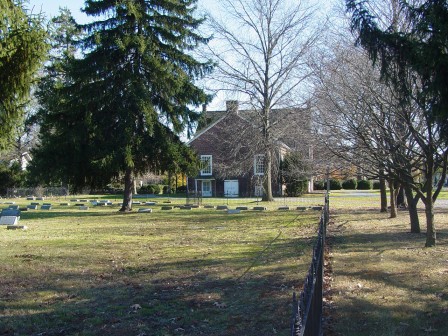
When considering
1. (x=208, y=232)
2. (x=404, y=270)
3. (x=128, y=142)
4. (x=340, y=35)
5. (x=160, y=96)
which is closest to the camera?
(x=404, y=270)

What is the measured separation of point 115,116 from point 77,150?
293 cm

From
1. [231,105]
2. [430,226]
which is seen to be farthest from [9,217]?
[231,105]

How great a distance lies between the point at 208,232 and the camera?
58.5ft

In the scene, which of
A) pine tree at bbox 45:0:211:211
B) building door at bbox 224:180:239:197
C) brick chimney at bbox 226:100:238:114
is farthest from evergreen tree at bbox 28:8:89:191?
building door at bbox 224:180:239:197

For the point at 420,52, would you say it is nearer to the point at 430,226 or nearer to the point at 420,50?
the point at 420,50

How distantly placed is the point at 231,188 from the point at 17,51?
47.0 m

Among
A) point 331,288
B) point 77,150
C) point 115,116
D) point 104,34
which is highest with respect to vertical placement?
point 104,34

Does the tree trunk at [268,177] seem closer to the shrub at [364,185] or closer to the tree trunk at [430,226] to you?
the tree trunk at [430,226]

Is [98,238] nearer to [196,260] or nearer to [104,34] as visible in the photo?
[196,260]

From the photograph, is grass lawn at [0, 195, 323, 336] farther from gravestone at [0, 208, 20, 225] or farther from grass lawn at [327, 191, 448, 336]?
gravestone at [0, 208, 20, 225]

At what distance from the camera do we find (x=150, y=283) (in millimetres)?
9008

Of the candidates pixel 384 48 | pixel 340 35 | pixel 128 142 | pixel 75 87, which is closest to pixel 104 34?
pixel 75 87

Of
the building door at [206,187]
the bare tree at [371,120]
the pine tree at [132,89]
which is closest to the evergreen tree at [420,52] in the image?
the bare tree at [371,120]

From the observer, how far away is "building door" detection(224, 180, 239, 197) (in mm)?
56381
